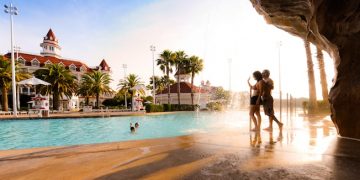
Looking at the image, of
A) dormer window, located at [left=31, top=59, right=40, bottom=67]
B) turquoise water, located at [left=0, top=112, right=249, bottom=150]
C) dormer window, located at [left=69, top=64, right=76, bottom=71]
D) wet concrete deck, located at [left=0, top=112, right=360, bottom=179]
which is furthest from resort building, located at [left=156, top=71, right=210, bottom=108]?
wet concrete deck, located at [left=0, top=112, right=360, bottom=179]

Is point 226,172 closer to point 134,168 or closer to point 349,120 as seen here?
point 134,168

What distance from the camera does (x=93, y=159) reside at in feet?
13.4

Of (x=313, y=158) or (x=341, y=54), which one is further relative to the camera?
(x=341, y=54)

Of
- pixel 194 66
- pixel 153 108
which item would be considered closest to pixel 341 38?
pixel 153 108

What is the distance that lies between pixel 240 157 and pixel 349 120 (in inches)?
132

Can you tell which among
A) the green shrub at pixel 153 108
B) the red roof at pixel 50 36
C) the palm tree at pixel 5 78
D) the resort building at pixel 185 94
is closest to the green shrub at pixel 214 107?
the resort building at pixel 185 94

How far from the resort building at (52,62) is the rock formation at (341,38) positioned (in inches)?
2346

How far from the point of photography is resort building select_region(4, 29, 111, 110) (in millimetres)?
63219

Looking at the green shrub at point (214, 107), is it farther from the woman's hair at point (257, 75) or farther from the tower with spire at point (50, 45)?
Answer: the tower with spire at point (50, 45)

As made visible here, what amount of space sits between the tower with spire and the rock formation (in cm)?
8676

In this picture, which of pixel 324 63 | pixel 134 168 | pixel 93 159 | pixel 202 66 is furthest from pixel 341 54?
pixel 202 66

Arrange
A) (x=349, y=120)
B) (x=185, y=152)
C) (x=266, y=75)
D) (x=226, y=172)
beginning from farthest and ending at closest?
(x=266, y=75) < (x=349, y=120) < (x=185, y=152) < (x=226, y=172)

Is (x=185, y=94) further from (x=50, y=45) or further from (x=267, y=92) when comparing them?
(x=267, y=92)

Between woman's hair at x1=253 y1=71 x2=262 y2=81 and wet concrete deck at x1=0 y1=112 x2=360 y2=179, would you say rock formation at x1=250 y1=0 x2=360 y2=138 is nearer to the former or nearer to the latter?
wet concrete deck at x1=0 y1=112 x2=360 y2=179
